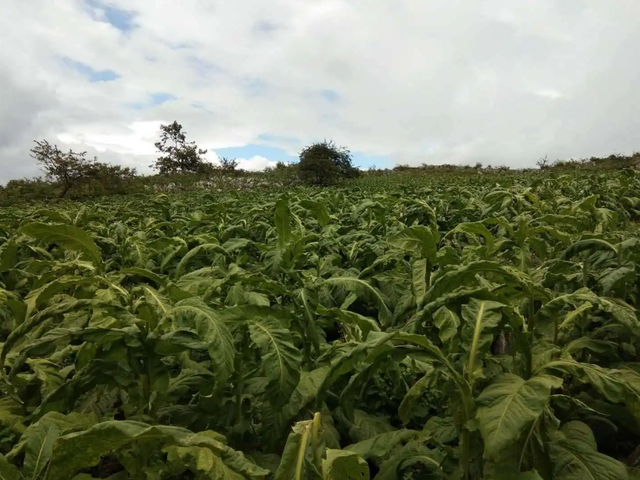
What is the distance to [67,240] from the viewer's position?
2.09 meters

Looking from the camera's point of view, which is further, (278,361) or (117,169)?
(117,169)

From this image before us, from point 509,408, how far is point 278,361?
30.9 inches

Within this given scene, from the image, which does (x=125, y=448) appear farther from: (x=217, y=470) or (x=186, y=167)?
(x=186, y=167)

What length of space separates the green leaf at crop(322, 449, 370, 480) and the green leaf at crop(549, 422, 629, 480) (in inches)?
31.9

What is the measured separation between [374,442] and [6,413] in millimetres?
1573

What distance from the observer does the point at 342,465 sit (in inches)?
44.1

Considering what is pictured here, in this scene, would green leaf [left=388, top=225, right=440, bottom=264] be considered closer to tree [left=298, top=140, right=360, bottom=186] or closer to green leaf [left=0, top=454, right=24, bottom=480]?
green leaf [left=0, top=454, right=24, bottom=480]

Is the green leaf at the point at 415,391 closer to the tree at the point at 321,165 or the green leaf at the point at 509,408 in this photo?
the green leaf at the point at 509,408

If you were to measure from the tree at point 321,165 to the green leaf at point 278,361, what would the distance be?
95.6 ft

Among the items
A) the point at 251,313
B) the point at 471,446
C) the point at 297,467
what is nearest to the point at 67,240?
the point at 251,313

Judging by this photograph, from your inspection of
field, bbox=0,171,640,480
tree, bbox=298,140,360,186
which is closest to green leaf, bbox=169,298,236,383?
field, bbox=0,171,640,480

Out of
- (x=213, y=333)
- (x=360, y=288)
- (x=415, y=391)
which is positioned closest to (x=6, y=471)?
(x=213, y=333)

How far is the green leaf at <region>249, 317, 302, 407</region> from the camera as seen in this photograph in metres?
1.58

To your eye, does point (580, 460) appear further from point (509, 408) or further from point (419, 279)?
point (419, 279)
